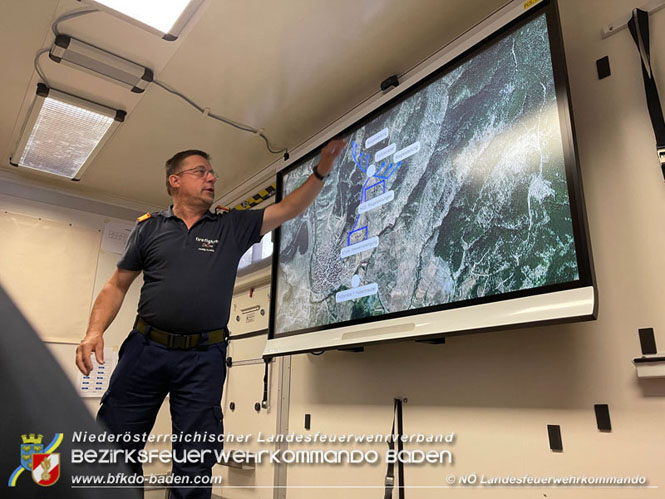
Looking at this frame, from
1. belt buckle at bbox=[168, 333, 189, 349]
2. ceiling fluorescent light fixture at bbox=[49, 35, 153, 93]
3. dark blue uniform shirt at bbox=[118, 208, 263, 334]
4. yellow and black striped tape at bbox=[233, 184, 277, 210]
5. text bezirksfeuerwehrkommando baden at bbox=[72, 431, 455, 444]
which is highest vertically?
ceiling fluorescent light fixture at bbox=[49, 35, 153, 93]

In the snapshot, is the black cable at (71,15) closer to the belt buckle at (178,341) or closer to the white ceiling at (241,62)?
the white ceiling at (241,62)

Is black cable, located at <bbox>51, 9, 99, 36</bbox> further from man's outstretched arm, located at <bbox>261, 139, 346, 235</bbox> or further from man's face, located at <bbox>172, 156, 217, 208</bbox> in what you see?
man's outstretched arm, located at <bbox>261, 139, 346, 235</bbox>

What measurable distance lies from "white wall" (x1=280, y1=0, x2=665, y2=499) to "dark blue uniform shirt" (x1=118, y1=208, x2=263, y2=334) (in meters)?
0.96

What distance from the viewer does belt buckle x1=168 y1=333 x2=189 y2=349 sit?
1.67 meters

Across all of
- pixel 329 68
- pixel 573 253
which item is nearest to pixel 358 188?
pixel 329 68

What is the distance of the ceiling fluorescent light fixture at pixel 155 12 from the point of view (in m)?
2.14

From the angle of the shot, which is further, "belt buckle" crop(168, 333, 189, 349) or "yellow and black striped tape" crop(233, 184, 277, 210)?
"yellow and black striped tape" crop(233, 184, 277, 210)

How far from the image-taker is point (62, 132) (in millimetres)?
3209

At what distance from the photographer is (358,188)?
8.20 ft

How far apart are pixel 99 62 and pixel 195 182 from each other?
3.88 ft

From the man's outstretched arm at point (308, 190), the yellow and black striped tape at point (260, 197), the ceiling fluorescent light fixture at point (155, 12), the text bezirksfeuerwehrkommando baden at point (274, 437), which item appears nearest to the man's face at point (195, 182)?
the man's outstretched arm at point (308, 190)

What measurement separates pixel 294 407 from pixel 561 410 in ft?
5.43

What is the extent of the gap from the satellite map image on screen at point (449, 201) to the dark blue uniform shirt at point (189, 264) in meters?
0.65

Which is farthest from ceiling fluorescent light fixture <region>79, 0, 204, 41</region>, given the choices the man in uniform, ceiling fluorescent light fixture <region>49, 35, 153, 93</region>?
the man in uniform
